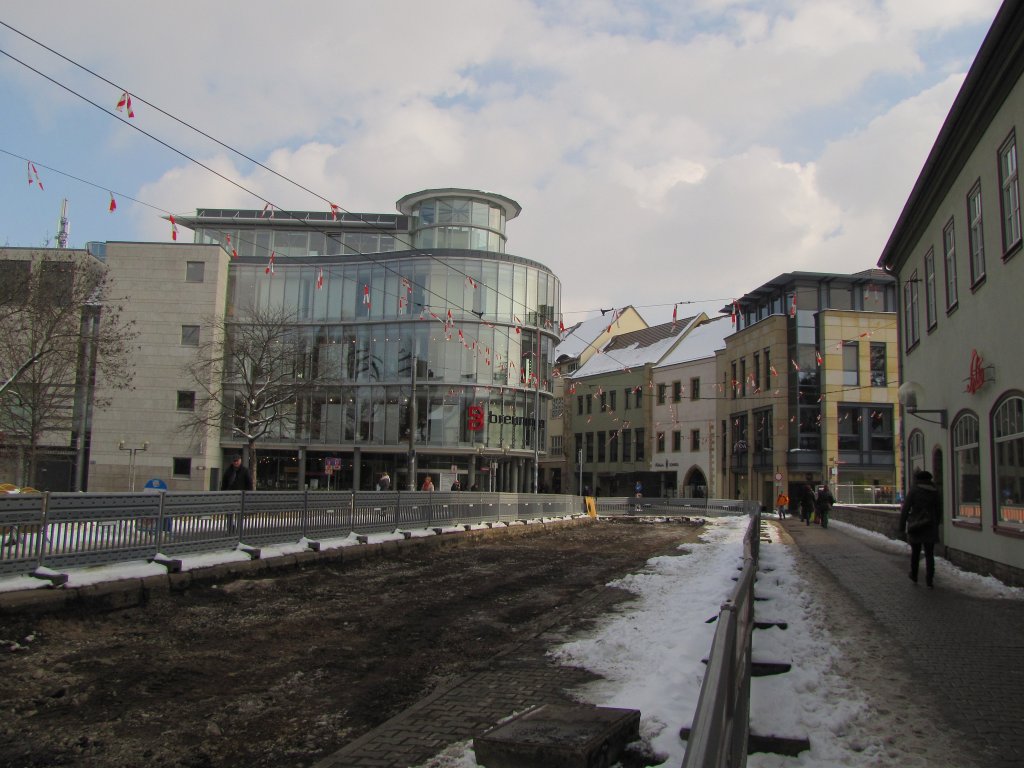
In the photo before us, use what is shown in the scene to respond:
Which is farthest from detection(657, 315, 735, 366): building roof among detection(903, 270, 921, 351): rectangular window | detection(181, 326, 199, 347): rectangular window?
detection(903, 270, 921, 351): rectangular window

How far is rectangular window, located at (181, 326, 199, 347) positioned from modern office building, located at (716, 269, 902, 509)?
33.0 metres

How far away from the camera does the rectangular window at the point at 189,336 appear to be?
54.4 metres

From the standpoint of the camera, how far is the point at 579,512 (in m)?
41.7

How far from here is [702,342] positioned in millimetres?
66938

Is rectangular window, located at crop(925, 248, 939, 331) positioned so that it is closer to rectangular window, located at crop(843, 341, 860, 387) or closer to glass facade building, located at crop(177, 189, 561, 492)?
glass facade building, located at crop(177, 189, 561, 492)

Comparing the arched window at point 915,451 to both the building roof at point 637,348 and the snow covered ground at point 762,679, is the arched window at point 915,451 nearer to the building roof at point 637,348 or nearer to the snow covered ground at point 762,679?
the snow covered ground at point 762,679

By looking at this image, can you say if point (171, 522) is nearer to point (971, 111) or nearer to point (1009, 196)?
point (1009, 196)

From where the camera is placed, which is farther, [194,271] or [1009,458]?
[194,271]

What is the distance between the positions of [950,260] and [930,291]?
7.11ft

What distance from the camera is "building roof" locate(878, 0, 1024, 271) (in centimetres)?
1091

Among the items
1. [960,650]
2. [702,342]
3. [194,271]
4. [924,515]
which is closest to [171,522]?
[960,650]

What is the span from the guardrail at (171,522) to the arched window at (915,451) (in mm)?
11629

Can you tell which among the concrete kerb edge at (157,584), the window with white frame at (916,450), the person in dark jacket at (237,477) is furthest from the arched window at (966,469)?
the person in dark jacket at (237,477)

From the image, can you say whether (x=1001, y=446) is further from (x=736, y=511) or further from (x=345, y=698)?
(x=736, y=511)
